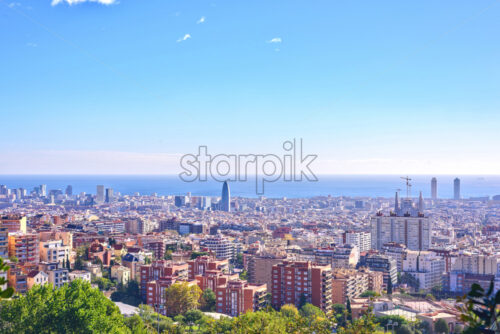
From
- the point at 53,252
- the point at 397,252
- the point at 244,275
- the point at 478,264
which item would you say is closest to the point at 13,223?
the point at 53,252

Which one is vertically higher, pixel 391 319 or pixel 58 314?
pixel 58 314

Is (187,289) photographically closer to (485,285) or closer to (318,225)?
(485,285)

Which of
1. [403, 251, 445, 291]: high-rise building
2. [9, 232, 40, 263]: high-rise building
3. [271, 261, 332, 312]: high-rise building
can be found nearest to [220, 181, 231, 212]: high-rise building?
[403, 251, 445, 291]: high-rise building

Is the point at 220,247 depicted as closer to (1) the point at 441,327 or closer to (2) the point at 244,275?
(2) the point at 244,275

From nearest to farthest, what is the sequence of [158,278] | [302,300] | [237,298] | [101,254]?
[237,298] < [302,300] < [158,278] < [101,254]

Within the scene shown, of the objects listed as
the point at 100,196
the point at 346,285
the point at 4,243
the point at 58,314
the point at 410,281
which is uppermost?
the point at 58,314

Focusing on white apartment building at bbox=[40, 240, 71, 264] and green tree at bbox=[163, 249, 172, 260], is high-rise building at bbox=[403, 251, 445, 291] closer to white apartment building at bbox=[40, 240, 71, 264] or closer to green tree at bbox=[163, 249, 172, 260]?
green tree at bbox=[163, 249, 172, 260]

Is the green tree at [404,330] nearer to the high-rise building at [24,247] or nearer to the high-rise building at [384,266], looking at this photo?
the high-rise building at [384,266]

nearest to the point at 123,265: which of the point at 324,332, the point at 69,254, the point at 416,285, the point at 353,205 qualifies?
the point at 69,254
